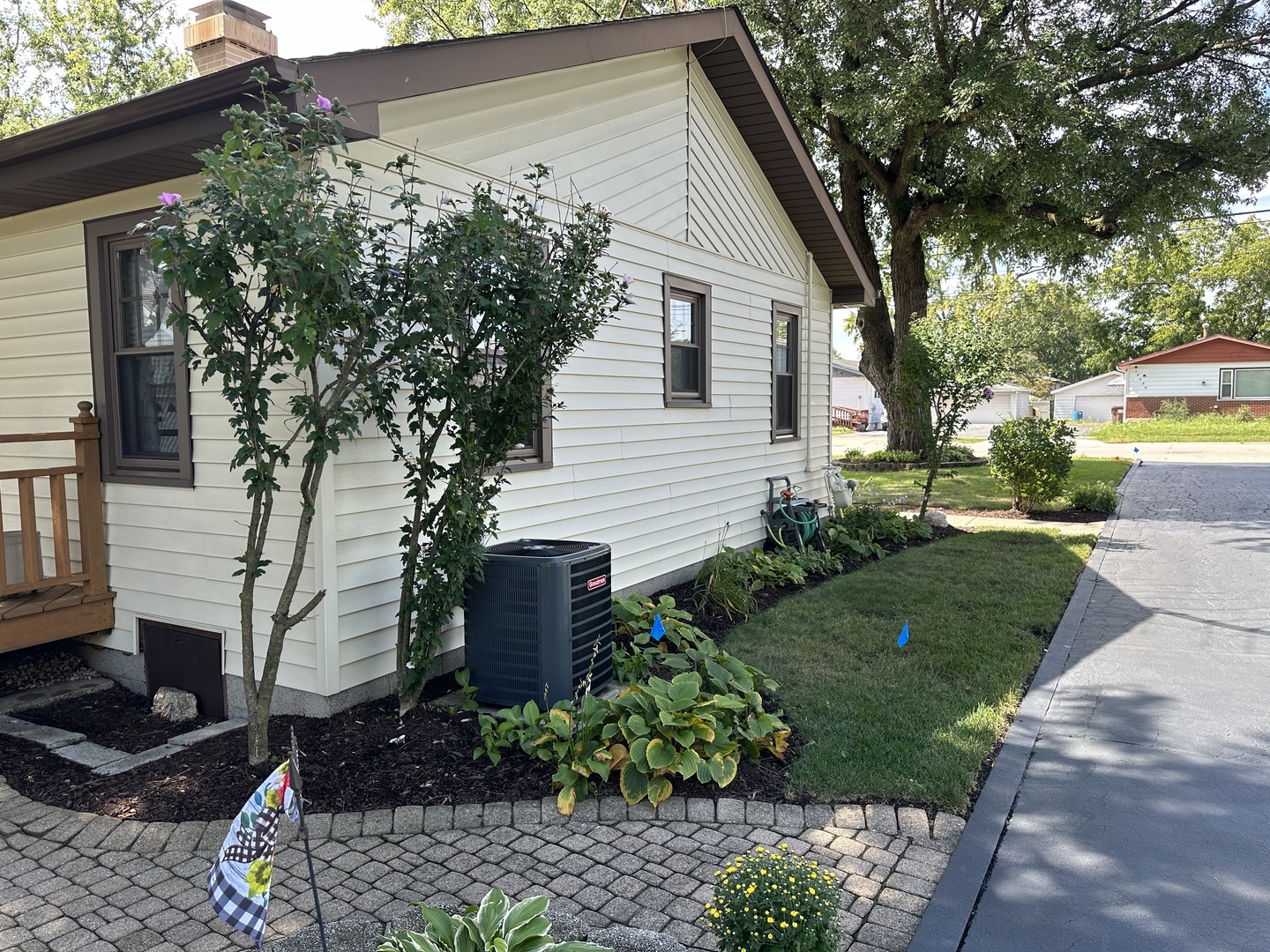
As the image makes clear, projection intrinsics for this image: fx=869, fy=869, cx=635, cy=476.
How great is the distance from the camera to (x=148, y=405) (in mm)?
5344

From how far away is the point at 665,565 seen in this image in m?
8.00

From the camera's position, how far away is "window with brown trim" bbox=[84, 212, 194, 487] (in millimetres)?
5219

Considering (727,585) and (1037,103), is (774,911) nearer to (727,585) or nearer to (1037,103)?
(727,585)

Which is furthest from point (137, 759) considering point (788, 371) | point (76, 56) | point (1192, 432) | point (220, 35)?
point (1192, 432)

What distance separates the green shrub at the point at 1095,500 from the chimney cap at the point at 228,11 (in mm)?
12509

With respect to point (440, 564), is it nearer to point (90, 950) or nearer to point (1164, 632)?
point (90, 950)

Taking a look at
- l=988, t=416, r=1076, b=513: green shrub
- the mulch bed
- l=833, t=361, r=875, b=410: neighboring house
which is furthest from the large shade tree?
l=833, t=361, r=875, b=410: neighboring house

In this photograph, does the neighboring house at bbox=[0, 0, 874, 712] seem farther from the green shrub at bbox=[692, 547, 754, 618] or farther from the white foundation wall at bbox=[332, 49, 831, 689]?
the green shrub at bbox=[692, 547, 754, 618]

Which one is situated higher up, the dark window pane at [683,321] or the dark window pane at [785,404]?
the dark window pane at [683,321]

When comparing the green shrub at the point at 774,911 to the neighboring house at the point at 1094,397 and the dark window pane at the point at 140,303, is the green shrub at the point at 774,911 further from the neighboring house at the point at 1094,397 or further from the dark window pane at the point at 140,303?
the neighboring house at the point at 1094,397

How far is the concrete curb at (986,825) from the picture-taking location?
2.98 m

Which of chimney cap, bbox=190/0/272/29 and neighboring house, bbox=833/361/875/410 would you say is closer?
chimney cap, bbox=190/0/272/29

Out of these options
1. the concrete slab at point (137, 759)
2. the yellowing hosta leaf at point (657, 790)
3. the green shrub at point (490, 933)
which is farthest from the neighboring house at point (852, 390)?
the green shrub at point (490, 933)

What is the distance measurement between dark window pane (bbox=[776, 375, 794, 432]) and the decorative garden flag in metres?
8.54
